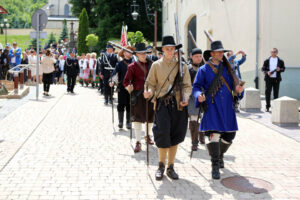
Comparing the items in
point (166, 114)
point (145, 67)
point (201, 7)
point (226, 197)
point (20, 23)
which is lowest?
point (226, 197)


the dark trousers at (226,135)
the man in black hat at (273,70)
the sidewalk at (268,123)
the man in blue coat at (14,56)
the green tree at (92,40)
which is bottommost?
the sidewalk at (268,123)

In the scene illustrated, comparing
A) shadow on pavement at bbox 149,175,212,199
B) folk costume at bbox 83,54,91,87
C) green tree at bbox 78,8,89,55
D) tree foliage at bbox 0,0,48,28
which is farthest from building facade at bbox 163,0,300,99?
tree foliage at bbox 0,0,48,28

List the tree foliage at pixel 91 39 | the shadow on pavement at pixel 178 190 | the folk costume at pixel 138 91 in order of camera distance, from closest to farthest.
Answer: the shadow on pavement at pixel 178 190 < the folk costume at pixel 138 91 < the tree foliage at pixel 91 39

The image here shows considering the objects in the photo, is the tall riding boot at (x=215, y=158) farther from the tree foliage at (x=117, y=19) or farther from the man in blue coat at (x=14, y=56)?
the tree foliage at (x=117, y=19)

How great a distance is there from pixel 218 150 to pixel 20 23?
12616 centimetres

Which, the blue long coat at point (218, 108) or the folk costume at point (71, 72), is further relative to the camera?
the folk costume at point (71, 72)

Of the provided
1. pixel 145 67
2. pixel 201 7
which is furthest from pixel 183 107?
pixel 201 7

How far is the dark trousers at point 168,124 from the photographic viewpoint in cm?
572

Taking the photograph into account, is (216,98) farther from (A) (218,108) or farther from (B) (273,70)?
(B) (273,70)

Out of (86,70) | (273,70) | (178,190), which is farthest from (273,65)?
(86,70)

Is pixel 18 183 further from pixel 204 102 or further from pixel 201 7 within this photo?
pixel 201 7

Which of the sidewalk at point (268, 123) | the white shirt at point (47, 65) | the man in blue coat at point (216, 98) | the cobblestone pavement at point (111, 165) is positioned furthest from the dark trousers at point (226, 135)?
the white shirt at point (47, 65)

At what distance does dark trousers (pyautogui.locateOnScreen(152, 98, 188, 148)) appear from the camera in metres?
5.72

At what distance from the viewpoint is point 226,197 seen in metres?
4.93
